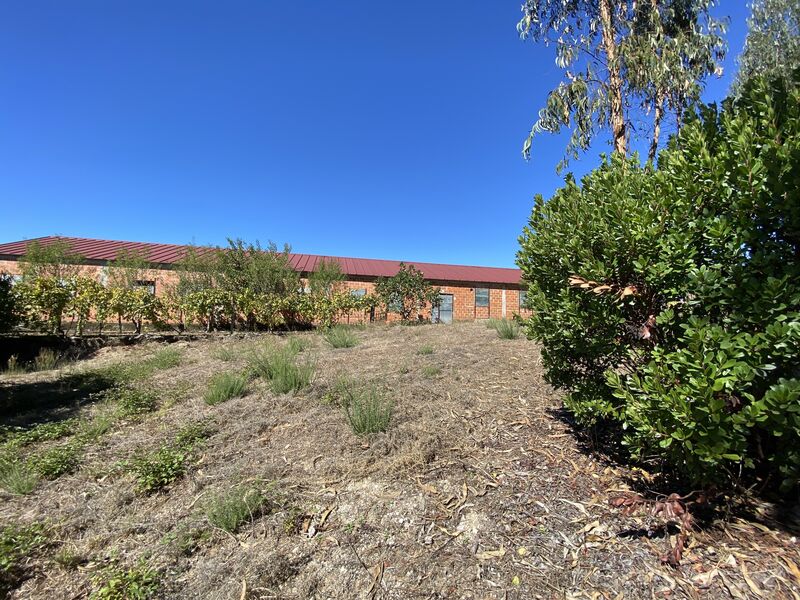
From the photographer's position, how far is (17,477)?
124 inches

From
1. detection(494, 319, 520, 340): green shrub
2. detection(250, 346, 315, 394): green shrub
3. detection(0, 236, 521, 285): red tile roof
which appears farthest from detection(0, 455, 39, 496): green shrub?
detection(0, 236, 521, 285): red tile roof

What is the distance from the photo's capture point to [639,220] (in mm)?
2387

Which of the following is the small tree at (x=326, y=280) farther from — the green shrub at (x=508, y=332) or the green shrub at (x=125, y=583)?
the green shrub at (x=125, y=583)

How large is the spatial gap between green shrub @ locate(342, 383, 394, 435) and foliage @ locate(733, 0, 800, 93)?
1467 centimetres

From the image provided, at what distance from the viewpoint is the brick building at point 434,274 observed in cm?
1994

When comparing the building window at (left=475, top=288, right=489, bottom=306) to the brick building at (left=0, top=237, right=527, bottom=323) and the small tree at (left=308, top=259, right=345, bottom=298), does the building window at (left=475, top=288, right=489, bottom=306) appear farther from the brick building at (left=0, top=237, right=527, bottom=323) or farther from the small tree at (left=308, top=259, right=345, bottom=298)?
the small tree at (left=308, top=259, right=345, bottom=298)

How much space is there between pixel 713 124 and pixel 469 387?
3410 mm

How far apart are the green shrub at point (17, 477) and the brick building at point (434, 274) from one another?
17.0m

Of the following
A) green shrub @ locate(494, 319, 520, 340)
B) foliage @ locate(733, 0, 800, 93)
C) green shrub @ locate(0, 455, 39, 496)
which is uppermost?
foliage @ locate(733, 0, 800, 93)

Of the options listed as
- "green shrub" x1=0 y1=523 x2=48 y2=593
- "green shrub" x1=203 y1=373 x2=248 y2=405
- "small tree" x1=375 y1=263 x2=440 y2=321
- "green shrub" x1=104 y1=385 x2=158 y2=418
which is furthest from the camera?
"small tree" x1=375 y1=263 x2=440 y2=321

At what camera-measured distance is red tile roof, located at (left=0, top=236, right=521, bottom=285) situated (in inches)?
766

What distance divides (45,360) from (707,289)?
1093 centimetres

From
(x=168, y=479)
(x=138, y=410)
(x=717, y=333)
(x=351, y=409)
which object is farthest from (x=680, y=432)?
(x=138, y=410)

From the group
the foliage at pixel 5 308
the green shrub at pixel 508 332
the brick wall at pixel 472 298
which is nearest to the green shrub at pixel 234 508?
the green shrub at pixel 508 332
